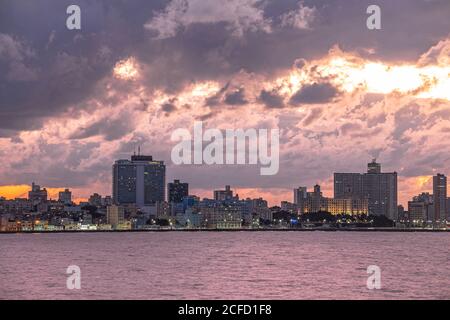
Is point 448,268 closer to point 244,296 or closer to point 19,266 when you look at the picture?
point 244,296

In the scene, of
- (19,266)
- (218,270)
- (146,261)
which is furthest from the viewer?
(146,261)

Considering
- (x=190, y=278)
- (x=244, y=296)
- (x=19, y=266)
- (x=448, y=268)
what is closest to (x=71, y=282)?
(x=190, y=278)

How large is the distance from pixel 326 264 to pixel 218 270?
769 inches

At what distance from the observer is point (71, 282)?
73875mm

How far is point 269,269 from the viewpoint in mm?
91938
